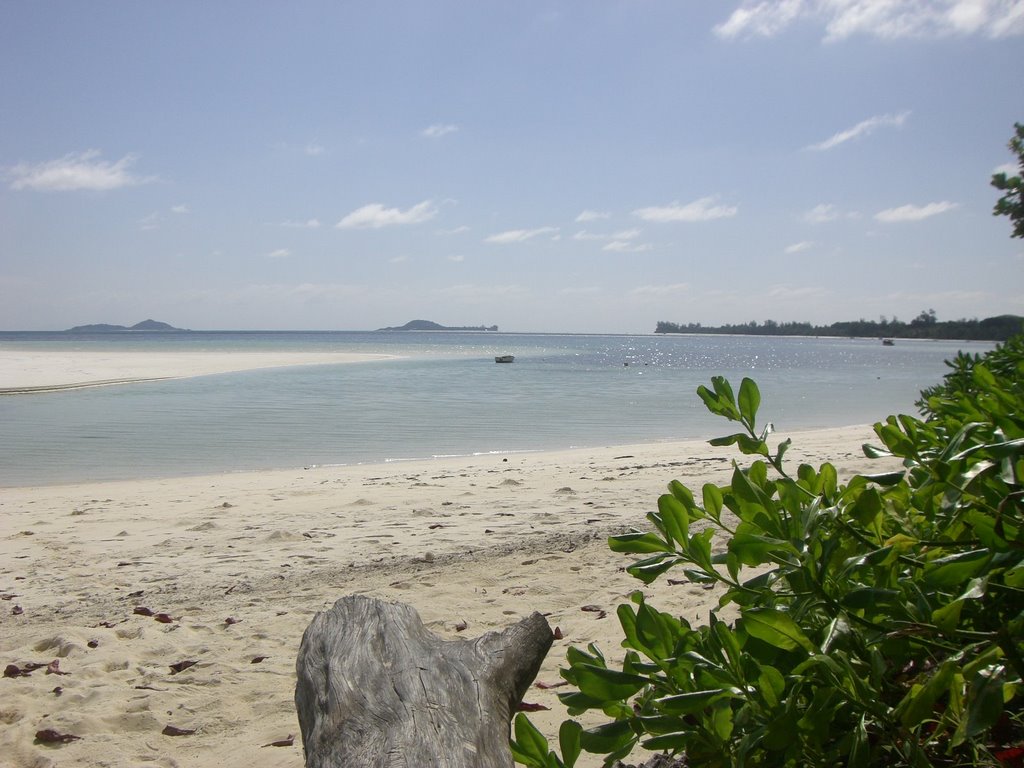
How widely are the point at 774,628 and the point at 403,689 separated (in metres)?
1.46

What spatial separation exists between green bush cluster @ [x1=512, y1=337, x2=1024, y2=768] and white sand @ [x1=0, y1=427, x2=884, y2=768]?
1.97 m

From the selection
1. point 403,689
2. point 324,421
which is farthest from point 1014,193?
point 324,421

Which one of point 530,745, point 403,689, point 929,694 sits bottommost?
point 403,689

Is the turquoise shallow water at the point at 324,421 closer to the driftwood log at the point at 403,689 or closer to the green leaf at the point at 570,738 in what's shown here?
the driftwood log at the point at 403,689

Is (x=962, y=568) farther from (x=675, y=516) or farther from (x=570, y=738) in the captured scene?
(x=570, y=738)

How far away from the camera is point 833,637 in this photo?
31.0 inches

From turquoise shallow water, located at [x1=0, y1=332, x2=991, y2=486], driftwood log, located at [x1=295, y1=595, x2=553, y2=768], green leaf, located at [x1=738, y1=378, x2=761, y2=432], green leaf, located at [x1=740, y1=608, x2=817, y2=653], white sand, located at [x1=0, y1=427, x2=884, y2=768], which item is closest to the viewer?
green leaf, located at [x1=740, y1=608, x2=817, y2=653]

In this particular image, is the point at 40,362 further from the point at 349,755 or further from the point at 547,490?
the point at 349,755

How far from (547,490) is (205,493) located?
3846 mm

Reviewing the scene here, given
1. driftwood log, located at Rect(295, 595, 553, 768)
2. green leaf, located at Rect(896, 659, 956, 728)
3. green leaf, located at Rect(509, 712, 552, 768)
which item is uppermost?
green leaf, located at Rect(896, 659, 956, 728)

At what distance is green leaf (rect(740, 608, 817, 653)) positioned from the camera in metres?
0.73

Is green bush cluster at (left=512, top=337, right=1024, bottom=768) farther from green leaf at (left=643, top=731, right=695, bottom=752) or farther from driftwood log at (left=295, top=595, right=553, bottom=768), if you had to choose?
driftwood log at (left=295, top=595, right=553, bottom=768)

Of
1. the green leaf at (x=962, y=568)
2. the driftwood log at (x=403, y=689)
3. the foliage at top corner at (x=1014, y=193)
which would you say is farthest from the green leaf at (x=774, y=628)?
the foliage at top corner at (x=1014, y=193)

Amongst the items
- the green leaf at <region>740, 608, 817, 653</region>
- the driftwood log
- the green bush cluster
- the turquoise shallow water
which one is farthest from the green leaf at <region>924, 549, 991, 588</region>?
the turquoise shallow water
